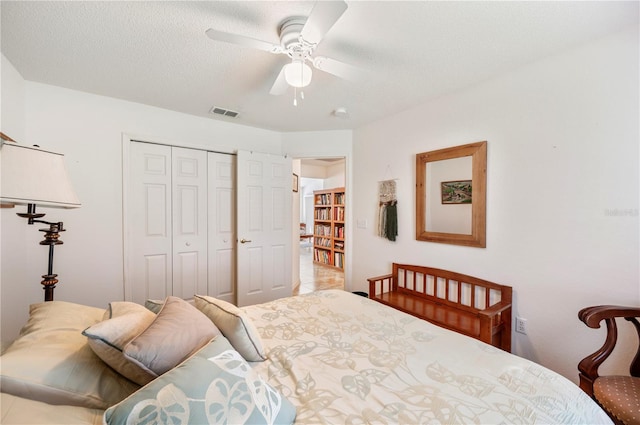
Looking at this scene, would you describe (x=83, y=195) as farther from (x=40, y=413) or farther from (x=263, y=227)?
(x=40, y=413)

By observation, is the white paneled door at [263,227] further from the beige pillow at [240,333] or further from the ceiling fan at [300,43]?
the beige pillow at [240,333]

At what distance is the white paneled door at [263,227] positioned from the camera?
317 centimetres

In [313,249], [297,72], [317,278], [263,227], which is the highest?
[297,72]

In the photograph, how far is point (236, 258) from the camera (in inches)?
126

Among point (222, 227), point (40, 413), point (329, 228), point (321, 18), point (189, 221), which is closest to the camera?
point (40, 413)

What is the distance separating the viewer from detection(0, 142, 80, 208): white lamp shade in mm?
1040

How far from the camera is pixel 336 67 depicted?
1.60m

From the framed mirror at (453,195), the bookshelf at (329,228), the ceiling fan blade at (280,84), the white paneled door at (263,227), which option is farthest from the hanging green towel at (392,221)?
the bookshelf at (329,228)

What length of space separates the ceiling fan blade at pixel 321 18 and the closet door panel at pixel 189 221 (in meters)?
2.19

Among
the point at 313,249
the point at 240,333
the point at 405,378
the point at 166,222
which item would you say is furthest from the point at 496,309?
the point at 313,249

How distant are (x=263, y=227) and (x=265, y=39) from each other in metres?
2.14

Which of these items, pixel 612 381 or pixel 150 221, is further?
pixel 150 221

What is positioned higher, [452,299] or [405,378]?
[405,378]

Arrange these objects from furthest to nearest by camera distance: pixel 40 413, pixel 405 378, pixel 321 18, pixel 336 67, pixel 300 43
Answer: pixel 336 67
pixel 300 43
pixel 321 18
pixel 405 378
pixel 40 413
